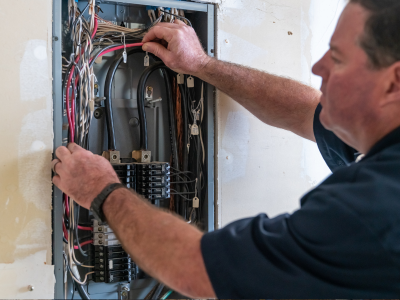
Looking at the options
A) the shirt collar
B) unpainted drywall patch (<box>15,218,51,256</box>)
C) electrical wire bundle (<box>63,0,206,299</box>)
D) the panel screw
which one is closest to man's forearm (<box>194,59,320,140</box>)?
electrical wire bundle (<box>63,0,206,299</box>)

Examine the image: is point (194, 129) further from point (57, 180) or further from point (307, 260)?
point (307, 260)

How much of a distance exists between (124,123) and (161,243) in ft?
2.20

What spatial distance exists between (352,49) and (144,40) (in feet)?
2.36

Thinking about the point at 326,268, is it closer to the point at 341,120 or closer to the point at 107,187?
the point at 341,120

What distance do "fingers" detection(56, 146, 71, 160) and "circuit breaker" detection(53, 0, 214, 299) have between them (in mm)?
46

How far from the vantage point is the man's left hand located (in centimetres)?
101

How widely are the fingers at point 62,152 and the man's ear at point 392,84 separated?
0.87 m

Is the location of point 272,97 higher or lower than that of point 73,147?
higher

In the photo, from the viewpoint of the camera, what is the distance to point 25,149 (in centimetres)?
107

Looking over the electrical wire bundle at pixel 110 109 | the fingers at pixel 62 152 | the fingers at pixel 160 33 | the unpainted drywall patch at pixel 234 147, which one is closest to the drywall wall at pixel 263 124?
the unpainted drywall patch at pixel 234 147

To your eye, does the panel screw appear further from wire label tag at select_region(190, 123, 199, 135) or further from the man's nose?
the man's nose

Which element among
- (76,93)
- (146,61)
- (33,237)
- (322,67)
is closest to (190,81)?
(146,61)

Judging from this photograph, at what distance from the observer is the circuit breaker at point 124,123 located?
46.0 inches

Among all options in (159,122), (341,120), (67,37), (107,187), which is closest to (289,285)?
(341,120)
